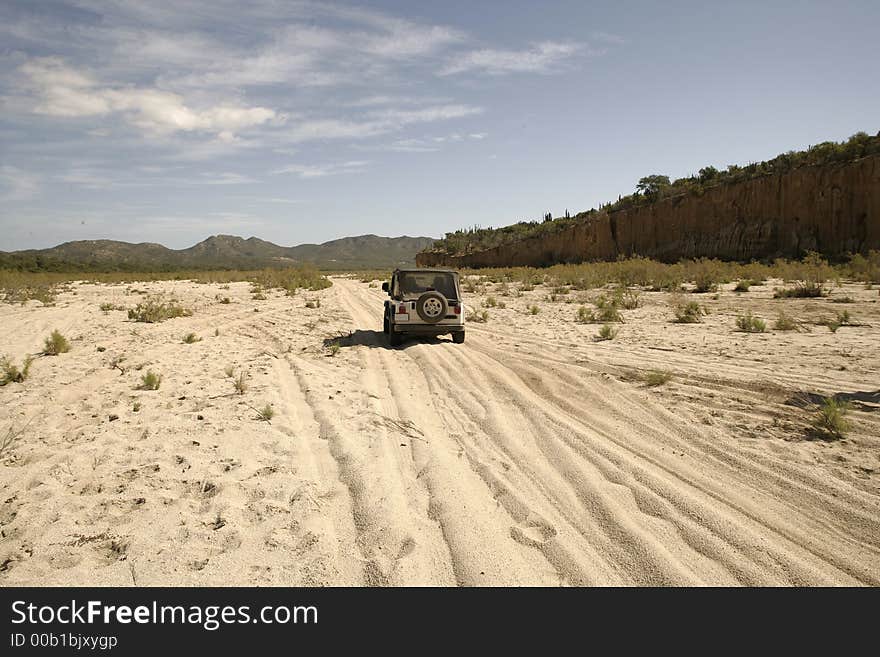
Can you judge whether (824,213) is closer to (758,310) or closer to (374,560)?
(758,310)

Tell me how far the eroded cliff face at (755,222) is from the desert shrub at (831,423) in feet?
89.7

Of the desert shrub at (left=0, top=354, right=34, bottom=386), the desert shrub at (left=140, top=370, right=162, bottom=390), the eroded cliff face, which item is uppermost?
the eroded cliff face

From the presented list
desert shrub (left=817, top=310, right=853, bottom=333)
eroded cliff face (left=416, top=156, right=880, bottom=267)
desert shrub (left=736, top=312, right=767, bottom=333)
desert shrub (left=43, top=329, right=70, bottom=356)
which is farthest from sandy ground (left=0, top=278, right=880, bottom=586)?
eroded cliff face (left=416, top=156, right=880, bottom=267)

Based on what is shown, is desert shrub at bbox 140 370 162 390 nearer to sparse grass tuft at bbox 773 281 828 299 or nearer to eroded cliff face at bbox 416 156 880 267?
sparse grass tuft at bbox 773 281 828 299

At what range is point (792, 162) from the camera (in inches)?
1233

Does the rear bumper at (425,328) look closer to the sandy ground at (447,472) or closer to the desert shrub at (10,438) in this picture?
the sandy ground at (447,472)

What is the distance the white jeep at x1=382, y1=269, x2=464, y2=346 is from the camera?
10.6 m

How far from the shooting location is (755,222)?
31703 mm

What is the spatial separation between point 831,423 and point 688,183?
41.0 metres

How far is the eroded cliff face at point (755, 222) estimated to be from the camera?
26422 mm

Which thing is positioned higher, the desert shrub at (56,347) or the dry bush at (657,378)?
the desert shrub at (56,347)

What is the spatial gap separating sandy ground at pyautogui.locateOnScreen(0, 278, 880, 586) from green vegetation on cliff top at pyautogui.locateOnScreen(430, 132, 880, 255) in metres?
26.3

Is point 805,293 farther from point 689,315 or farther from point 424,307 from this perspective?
point 424,307

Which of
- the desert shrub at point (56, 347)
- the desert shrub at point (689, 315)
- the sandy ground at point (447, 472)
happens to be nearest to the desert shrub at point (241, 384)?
the sandy ground at point (447, 472)
